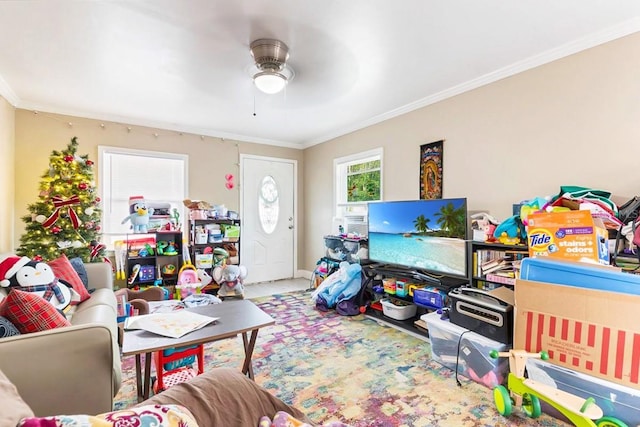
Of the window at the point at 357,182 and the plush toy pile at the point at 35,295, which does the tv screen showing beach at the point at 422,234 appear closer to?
the window at the point at 357,182

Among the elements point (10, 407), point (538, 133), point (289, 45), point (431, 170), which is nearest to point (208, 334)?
point (10, 407)

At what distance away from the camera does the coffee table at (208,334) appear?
4.84ft

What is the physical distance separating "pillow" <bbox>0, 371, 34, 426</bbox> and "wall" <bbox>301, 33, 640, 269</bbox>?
3119 mm

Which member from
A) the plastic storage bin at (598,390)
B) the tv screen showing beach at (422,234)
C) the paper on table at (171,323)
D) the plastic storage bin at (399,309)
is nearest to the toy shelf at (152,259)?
the paper on table at (171,323)

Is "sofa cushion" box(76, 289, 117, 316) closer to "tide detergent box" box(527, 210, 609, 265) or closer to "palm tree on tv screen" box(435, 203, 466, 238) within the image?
"palm tree on tv screen" box(435, 203, 466, 238)

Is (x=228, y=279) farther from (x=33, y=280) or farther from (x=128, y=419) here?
(x=128, y=419)

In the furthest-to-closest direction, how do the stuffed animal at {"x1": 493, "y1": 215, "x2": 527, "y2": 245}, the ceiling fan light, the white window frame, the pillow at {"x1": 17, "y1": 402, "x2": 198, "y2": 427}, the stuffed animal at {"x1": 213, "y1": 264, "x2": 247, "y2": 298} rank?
the white window frame < the stuffed animal at {"x1": 213, "y1": 264, "x2": 247, "y2": 298} < the ceiling fan light < the stuffed animal at {"x1": 493, "y1": 215, "x2": 527, "y2": 245} < the pillow at {"x1": 17, "y1": 402, "x2": 198, "y2": 427}

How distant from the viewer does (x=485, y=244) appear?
256 centimetres

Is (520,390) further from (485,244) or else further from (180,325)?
(180,325)

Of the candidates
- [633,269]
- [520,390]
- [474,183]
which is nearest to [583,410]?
[520,390]

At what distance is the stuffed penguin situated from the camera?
2.08 m

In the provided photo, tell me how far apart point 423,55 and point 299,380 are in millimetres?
2643

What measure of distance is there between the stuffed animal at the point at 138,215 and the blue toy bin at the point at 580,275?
156 inches

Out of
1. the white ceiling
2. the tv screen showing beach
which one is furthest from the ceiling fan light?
the tv screen showing beach
